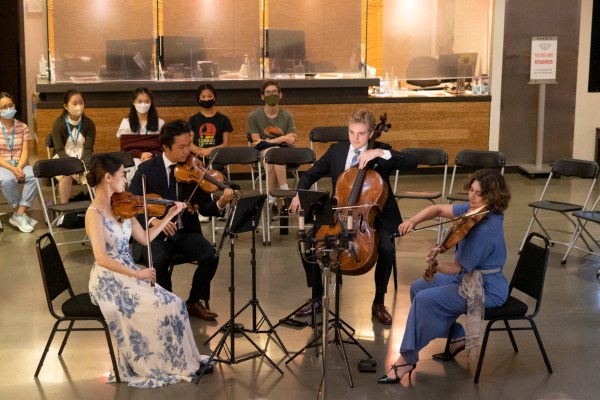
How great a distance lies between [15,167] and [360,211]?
4707mm

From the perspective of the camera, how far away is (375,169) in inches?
233

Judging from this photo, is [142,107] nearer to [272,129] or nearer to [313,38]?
[272,129]

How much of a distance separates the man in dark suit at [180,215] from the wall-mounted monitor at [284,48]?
518cm

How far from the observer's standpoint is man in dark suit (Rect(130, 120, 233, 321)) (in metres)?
5.89

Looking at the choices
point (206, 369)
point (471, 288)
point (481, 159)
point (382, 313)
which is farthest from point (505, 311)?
point (481, 159)

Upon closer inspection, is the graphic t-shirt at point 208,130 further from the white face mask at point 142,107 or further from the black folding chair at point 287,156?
the black folding chair at point 287,156

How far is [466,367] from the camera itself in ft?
17.4

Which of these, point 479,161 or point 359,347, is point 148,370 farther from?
point 479,161

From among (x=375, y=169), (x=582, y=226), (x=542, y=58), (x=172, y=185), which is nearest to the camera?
(x=375, y=169)

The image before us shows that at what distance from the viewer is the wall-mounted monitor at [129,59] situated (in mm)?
10680

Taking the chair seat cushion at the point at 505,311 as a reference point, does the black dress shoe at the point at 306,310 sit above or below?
below

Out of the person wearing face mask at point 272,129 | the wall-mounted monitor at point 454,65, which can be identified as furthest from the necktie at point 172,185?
the wall-mounted monitor at point 454,65

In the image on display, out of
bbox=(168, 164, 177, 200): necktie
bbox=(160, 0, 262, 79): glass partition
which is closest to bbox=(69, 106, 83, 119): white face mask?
bbox=(160, 0, 262, 79): glass partition

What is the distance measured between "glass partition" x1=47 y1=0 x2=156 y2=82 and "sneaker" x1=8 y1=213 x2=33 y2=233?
2289 millimetres
